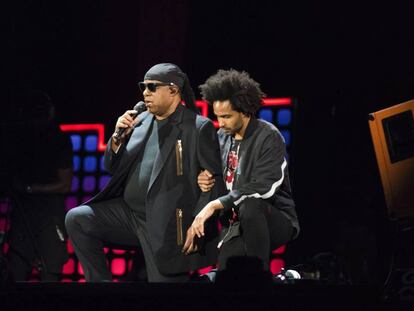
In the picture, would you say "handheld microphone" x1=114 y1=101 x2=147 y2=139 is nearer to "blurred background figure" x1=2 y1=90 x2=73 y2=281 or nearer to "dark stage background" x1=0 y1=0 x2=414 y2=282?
"blurred background figure" x1=2 y1=90 x2=73 y2=281

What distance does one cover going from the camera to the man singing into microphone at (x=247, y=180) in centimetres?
441

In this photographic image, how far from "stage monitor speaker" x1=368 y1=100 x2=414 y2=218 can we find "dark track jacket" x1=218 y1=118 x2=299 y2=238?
524mm

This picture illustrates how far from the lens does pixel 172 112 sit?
15.8 ft

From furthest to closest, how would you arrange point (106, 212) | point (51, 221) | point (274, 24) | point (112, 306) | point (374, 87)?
point (274, 24) < point (374, 87) < point (51, 221) < point (106, 212) < point (112, 306)

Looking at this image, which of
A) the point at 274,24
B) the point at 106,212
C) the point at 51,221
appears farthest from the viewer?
the point at 274,24

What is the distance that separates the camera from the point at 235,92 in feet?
15.6

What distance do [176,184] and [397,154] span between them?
1166 millimetres

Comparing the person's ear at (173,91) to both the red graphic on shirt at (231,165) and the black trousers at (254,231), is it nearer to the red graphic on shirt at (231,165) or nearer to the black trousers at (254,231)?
the red graphic on shirt at (231,165)

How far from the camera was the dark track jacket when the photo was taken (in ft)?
14.8

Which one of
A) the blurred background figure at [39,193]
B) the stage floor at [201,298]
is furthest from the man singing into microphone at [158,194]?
the stage floor at [201,298]

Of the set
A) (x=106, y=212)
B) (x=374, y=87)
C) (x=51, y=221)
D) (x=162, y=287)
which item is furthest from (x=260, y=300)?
(x=374, y=87)

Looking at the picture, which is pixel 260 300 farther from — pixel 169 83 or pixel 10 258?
pixel 10 258

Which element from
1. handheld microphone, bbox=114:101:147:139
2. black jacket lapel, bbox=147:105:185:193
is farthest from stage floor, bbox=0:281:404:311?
handheld microphone, bbox=114:101:147:139

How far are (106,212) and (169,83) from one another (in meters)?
0.78
